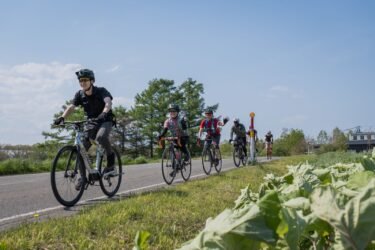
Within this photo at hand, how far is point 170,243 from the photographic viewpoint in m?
3.11

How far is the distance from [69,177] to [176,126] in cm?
420

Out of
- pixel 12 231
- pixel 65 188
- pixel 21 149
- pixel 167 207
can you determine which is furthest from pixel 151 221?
pixel 21 149

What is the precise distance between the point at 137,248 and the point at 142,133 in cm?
5910

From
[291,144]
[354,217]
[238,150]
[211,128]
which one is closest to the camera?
[354,217]

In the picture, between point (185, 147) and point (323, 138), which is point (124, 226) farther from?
point (323, 138)

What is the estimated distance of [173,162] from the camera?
1001cm

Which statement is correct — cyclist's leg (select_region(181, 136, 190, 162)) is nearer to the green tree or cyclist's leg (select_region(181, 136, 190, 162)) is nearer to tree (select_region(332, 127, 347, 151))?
the green tree

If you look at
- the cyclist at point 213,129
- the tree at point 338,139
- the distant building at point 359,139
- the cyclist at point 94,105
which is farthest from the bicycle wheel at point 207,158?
the distant building at point 359,139

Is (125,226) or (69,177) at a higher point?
(69,177)

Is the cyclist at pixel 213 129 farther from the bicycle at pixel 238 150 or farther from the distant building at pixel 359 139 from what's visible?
the distant building at pixel 359 139

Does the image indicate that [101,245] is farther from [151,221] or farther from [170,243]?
[151,221]

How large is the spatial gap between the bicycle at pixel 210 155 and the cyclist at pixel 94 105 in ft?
19.5

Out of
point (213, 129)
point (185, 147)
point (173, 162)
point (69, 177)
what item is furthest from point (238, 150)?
point (69, 177)

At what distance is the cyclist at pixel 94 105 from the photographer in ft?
21.6
